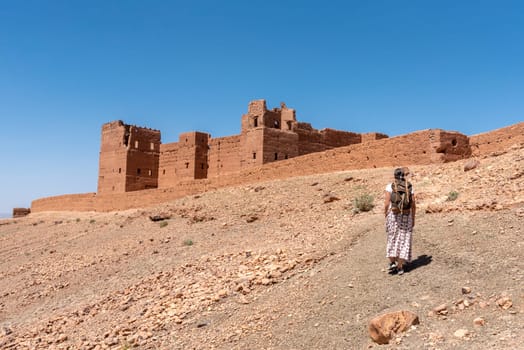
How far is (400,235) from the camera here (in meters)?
6.69

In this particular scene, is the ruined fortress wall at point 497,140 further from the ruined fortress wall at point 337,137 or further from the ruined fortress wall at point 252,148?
the ruined fortress wall at point 252,148

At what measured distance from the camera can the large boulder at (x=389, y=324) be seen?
→ 198 inches

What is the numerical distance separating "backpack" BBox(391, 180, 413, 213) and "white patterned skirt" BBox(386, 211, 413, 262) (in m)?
0.09

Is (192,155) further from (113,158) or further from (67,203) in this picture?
(67,203)

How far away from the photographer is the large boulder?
16.5ft

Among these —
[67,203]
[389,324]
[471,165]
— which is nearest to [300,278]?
[389,324]

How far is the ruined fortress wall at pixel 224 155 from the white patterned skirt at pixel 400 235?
17061mm

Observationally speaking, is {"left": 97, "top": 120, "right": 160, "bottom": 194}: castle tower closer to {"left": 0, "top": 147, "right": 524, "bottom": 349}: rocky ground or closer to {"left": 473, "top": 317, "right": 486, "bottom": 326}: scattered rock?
{"left": 0, "top": 147, "right": 524, "bottom": 349}: rocky ground

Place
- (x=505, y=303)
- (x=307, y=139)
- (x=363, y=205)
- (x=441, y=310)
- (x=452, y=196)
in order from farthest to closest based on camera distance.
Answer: (x=307, y=139) → (x=363, y=205) → (x=452, y=196) → (x=441, y=310) → (x=505, y=303)

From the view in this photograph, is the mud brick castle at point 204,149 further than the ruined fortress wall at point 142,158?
No

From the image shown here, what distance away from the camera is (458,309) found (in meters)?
5.23

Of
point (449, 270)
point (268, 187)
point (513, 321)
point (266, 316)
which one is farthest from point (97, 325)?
point (268, 187)

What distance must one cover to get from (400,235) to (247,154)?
16147 mm

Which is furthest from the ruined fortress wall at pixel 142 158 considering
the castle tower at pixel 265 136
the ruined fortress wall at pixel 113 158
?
the castle tower at pixel 265 136
